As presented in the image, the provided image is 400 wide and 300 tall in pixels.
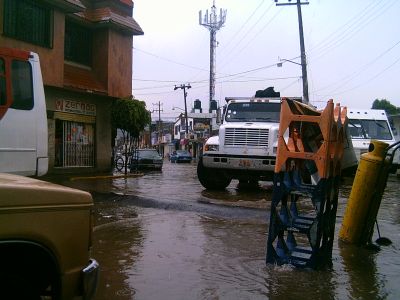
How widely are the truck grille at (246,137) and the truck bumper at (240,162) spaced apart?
37 cm

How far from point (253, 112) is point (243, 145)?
4.88 ft

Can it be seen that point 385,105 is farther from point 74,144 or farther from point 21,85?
point 21,85

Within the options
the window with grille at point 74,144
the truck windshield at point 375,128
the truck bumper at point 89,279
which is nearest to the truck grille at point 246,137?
the window with grille at point 74,144

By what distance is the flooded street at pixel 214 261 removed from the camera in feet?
15.9

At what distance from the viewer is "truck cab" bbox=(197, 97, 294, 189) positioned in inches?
502

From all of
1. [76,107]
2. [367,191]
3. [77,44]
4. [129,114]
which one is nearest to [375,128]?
[129,114]

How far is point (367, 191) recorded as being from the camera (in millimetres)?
6492

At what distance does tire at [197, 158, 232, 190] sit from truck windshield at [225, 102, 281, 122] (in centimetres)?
155

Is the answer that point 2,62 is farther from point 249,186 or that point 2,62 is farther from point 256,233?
point 249,186

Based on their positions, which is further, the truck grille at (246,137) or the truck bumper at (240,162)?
the truck grille at (246,137)

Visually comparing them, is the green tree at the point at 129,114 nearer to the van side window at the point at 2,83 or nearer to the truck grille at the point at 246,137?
the truck grille at the point at 246,137

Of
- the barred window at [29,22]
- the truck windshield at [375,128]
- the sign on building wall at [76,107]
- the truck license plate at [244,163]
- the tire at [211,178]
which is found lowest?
the tire at [211,178]

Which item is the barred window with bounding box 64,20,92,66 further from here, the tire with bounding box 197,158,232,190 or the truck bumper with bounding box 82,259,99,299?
the truck bumper with bounding box 82,259,99,299

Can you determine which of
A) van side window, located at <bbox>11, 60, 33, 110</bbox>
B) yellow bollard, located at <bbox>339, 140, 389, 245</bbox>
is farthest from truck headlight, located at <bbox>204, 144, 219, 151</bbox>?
yellow bollard, located at <bbox>339, 140, 389, 245</bbox>
